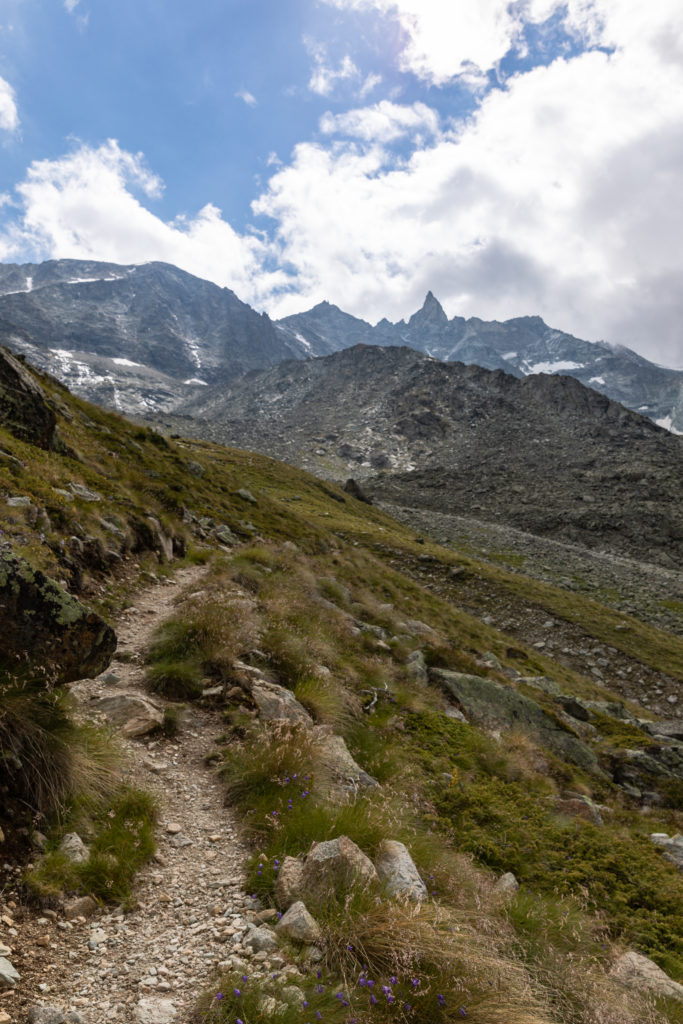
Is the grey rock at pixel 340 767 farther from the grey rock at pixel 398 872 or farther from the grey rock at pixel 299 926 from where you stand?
the grey rock at pixel 299 926

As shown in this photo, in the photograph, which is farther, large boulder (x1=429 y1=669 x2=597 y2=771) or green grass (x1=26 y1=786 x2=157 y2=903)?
large boulder (x1=429 y1=669 x2=597 y2=771)

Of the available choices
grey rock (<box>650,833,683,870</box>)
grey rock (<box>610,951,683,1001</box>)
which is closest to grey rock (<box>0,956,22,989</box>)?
grey rock (<box>610,951,683,1001</box>)

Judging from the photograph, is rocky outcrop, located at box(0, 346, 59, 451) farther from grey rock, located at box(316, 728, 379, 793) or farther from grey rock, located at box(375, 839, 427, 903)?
grey rock, located at box(375, 839, 427, 903)

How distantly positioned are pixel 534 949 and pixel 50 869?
4.58m

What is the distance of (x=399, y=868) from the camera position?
4.75 metres

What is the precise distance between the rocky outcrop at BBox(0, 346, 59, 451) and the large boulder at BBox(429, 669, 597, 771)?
1482cm

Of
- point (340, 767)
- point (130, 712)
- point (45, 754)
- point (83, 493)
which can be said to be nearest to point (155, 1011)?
point (45, 754)

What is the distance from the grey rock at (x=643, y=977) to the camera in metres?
4.75

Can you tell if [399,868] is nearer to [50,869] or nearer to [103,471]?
[50,869]

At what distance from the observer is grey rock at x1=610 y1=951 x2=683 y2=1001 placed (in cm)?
475

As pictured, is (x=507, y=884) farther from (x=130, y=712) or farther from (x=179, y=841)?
(x=130, y=712)

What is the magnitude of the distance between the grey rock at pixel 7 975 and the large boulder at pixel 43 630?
2323 millimetres

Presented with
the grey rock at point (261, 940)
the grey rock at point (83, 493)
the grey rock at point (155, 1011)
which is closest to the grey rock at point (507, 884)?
the grey rock at point (261, 940)

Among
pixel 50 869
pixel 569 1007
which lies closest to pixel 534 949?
pixel 569 1007
